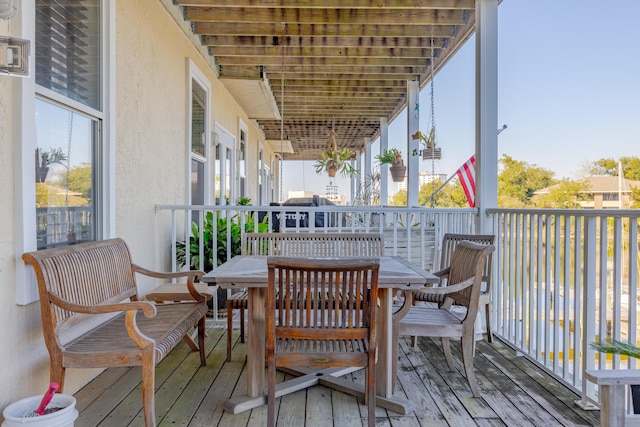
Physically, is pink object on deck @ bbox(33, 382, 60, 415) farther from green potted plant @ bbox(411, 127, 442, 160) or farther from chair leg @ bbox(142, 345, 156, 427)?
green potted plant @ bbox(411, 127, 442, 160)

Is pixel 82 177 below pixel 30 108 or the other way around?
below

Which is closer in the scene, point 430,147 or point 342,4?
point 342,4

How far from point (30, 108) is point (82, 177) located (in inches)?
24.9

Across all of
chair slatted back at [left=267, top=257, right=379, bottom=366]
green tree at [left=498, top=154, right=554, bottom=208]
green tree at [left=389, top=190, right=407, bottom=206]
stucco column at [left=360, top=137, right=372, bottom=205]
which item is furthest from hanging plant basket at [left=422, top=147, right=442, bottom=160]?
green tree at [left=498, top=154, right=554, bottom=208]

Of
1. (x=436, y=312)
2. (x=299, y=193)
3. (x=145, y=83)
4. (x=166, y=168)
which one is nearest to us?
(x=436, y=312)

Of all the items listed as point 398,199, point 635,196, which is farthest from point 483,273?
point 398,199

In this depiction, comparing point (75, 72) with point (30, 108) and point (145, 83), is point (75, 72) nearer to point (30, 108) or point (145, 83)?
point (30, 108)

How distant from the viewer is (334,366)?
6.16 feet

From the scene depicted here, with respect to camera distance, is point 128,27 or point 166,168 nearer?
point 128,27

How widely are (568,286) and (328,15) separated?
3293 millimetres

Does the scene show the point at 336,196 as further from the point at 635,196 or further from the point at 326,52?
the point at 326,52

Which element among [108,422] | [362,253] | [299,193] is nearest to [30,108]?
[108,422]

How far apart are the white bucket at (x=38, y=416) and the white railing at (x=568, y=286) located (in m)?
2.28

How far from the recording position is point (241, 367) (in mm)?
2852
